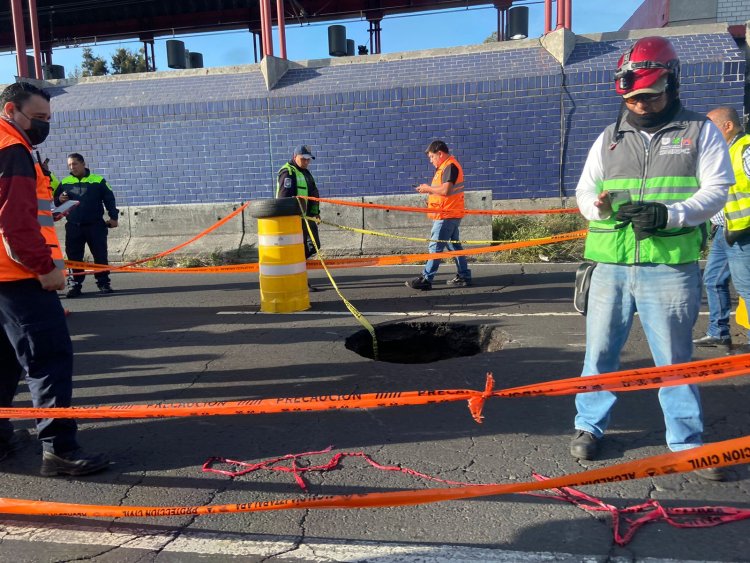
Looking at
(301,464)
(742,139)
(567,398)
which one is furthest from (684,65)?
(301,464)

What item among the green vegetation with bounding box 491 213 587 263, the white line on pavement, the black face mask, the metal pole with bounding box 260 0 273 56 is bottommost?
the white line on pavement

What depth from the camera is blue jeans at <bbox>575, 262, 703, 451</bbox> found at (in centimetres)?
315

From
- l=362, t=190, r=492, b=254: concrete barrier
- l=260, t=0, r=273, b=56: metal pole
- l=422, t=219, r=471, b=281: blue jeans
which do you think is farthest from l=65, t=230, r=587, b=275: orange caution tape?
l=260, t=0, r=273, b=56: metal pole

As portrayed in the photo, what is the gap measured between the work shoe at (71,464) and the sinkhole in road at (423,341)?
9.94ft

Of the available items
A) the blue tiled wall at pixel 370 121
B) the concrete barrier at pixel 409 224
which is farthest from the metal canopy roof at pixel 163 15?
the concrete barrier at pixel 409 224

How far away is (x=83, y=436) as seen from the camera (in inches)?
159

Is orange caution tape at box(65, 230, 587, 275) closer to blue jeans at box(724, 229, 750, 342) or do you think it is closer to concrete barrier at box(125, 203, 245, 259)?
blue jeans at box(724, 229, 750, 342)

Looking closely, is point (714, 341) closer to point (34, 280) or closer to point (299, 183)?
point (299, 183)

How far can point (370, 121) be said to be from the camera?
15.8 m

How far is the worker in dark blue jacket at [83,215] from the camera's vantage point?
891cm

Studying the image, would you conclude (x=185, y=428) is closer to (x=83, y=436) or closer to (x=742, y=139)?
(x=83, y=436)

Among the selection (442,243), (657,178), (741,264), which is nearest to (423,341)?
(442,243)

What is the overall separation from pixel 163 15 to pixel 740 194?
2595cm

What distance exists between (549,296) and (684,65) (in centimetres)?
986
